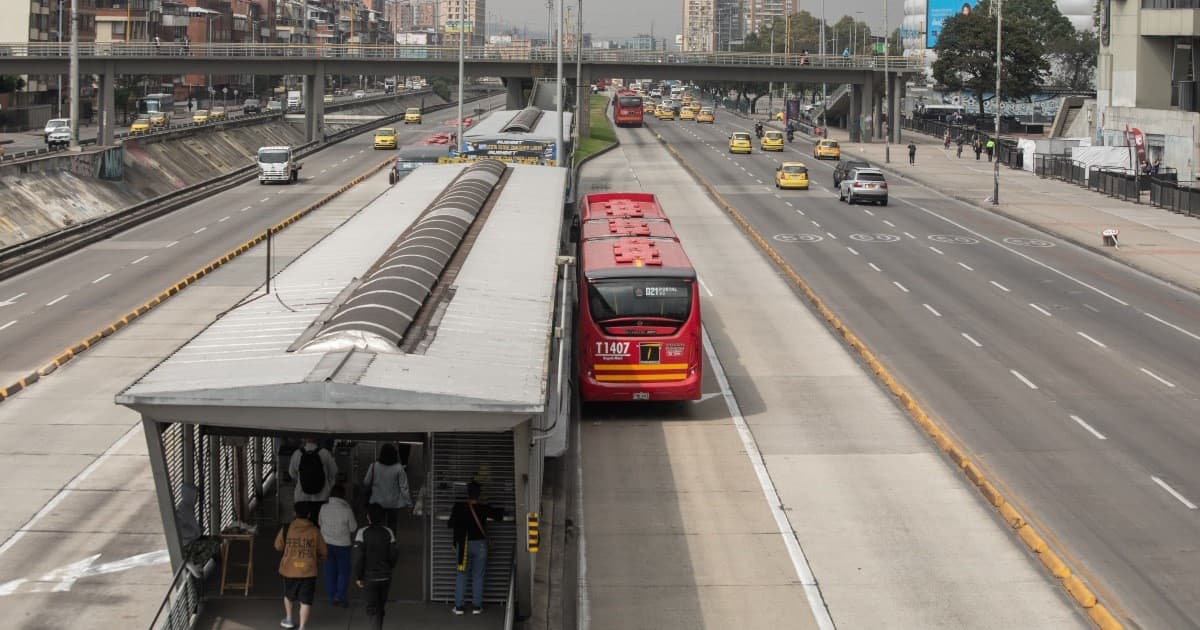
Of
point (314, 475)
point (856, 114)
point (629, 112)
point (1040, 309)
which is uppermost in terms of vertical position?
point (629, 112)

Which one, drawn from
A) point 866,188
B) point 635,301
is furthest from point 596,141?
point 635,301

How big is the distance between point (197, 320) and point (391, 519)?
19339mm

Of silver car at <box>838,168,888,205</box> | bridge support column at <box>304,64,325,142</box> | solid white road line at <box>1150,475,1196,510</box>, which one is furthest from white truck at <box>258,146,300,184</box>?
solid white road line at <box>1150,475,1196,510</box>

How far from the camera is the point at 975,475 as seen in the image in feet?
69.4

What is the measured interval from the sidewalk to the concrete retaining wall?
118ft

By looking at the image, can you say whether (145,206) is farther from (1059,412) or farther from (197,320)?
(1059,412)

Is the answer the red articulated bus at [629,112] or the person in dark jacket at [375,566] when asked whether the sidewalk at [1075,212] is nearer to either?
the person in dark jacket at [375,566]

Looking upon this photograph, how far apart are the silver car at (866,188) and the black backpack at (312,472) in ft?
160

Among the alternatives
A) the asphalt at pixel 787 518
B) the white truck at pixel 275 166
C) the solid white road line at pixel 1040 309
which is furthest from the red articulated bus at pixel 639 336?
the white truck at pixel 275 166

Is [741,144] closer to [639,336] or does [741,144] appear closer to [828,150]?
[828,150]

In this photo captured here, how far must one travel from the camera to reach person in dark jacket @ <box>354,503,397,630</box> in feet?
47.3

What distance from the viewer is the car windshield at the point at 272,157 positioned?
237 feet

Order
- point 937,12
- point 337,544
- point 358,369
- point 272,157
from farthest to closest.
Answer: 1. point 937,12
2. point 272,157
3. point 337,544
4. point 358,369

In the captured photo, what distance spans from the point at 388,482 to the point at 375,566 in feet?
→ 6.04
